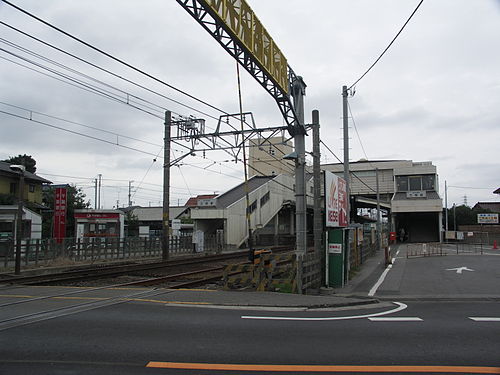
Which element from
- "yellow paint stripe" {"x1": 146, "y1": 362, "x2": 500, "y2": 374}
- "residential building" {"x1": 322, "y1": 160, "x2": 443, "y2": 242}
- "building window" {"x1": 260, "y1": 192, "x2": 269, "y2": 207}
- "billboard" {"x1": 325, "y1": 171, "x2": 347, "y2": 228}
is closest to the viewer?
"yellow paint stripe" {"x1": 146, "y1": 362, "x2": 500, "y2": 374}

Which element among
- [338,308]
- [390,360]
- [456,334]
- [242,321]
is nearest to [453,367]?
[390,360]

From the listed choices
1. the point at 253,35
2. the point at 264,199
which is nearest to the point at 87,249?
the point at 253,35

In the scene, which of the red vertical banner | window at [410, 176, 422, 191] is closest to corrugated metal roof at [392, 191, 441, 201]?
window at [410, 176, 422, 191]

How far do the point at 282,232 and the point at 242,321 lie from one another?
142 feet

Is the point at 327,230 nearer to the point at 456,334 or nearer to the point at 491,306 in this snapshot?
the point at 491,306

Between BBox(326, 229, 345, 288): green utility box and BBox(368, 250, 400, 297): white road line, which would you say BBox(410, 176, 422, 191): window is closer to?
BBox(368, 250, 400, 297): white road line

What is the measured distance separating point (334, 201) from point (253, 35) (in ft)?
19.1

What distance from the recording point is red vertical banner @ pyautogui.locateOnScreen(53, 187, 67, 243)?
986 inches

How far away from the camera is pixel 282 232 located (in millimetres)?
50594

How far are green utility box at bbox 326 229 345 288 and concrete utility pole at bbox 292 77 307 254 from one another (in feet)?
6.01

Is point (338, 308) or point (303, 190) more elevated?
point (303, 190)

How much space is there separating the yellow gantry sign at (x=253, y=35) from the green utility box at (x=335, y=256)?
17.9 ft

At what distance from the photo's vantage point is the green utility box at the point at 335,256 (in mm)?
12820

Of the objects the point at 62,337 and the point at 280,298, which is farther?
the point at 280,298
